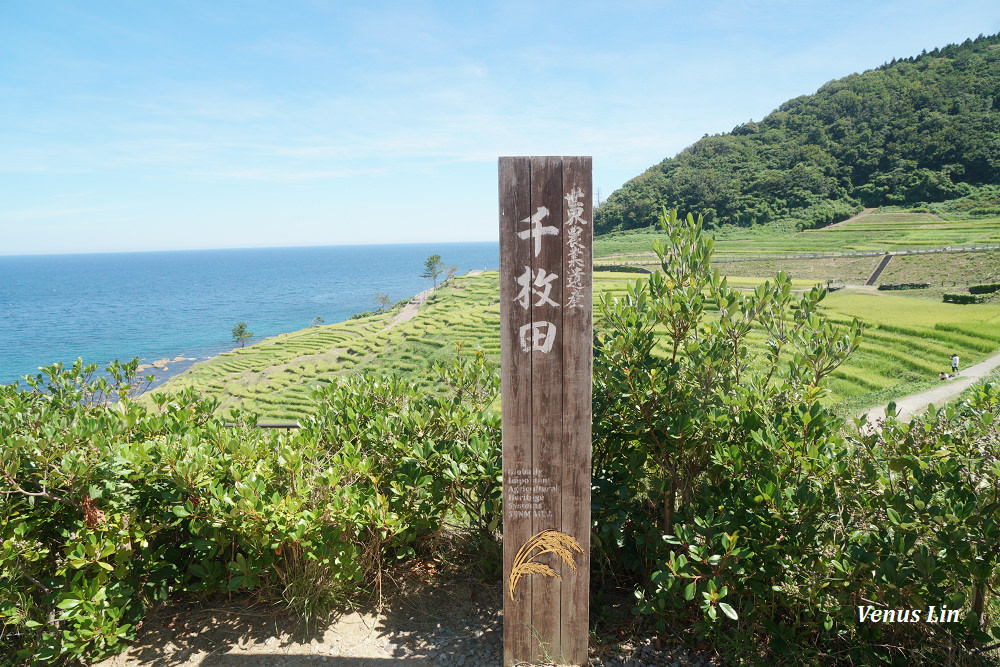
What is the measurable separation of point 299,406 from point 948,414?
12.9 m

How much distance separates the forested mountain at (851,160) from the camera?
2617 centimetres

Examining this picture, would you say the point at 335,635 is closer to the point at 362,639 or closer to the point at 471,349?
the point at 362,639

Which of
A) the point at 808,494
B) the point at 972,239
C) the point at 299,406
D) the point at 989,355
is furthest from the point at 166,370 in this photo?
the point at 972,239

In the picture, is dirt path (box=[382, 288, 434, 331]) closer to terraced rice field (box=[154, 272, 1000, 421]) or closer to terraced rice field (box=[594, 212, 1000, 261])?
terraced rice field (box=[154, 272, 1000, 421])

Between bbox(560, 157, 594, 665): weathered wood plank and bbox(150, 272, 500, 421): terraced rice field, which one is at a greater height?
bbox(560, 157, 594, 665): weathered wood plank

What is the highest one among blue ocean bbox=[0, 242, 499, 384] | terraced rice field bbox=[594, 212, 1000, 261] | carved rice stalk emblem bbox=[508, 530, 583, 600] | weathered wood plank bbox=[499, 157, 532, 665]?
terraced rice field bbox=[594, 212, 1000, 261]

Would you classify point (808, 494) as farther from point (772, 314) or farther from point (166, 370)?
point (166, 370)

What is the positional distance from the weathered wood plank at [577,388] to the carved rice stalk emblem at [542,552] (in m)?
0.03

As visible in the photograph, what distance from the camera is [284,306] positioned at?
66375mm

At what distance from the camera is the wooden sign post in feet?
6.18

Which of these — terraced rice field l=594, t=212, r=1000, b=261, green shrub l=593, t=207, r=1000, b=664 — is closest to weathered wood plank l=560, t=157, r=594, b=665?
green shrub l=593, t=207, r=1000, b=664

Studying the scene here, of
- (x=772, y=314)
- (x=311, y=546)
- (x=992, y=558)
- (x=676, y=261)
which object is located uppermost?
(x=676, y=261)

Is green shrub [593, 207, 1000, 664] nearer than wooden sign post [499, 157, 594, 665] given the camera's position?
Yes

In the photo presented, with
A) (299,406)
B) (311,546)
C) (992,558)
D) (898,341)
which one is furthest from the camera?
(898,341)
